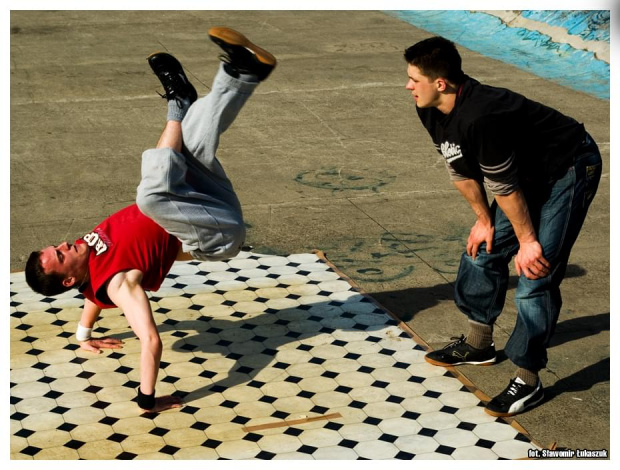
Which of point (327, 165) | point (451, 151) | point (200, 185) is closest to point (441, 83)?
point (451, 151)

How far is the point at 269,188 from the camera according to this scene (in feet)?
26.6

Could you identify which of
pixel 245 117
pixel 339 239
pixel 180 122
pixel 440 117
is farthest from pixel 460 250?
pixel 245 117

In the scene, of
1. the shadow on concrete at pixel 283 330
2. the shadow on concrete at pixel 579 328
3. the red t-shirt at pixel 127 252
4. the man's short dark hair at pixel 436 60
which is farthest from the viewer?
the shadow on concrete at pixel 579 328

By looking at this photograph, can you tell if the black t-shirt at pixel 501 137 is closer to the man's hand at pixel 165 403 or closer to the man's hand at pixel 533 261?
the man's hand at pixel 533 261

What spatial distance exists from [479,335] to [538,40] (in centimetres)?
917

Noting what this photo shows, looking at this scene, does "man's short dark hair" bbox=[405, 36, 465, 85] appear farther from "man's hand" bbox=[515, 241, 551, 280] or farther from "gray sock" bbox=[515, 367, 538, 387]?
"gray sock" bbox=[515, 367, 538, 387]

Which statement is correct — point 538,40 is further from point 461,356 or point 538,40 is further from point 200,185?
point 200,185

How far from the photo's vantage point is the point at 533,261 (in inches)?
181

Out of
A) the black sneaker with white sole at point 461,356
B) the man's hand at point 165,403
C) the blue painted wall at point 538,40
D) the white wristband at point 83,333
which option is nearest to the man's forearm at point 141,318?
the man's hand at point 165,403

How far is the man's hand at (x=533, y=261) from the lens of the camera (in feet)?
15.1

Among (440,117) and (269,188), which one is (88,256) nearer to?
(440,117)

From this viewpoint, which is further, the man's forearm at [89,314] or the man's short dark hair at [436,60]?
the man's forearm at [89,314]

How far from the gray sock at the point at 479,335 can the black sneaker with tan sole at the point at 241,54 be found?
180 cm

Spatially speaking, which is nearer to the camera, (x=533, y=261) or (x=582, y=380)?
(x=533, y=261)
